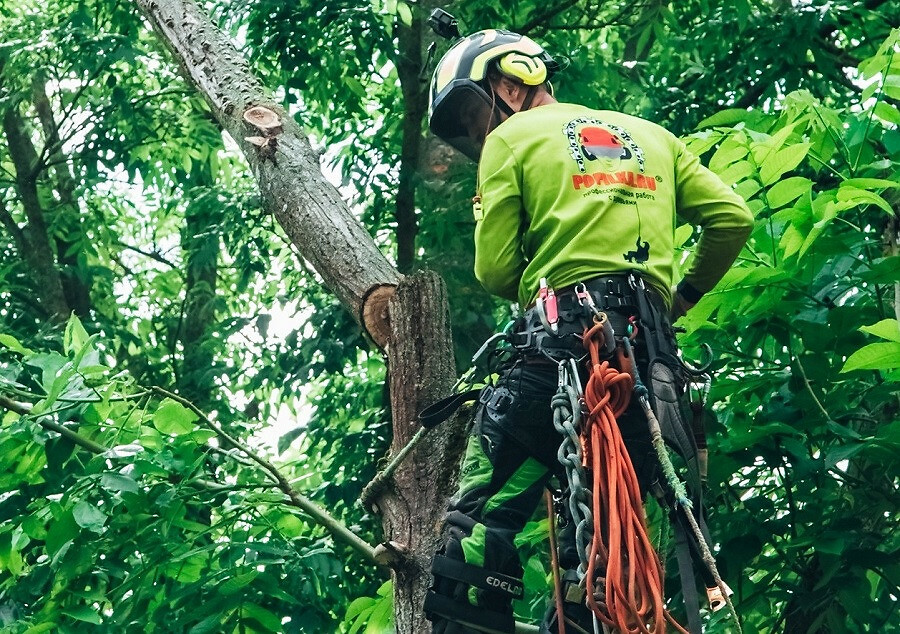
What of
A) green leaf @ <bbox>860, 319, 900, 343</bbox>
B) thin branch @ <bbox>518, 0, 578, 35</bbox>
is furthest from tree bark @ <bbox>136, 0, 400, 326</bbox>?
thin branch @ <bbox>518, 0, 578, 35</bbox>

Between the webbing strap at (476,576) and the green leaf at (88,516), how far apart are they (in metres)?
1.10

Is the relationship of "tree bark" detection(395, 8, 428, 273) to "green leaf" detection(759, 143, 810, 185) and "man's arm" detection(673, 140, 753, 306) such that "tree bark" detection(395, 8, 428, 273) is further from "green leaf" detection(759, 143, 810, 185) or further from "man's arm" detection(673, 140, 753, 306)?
"man's arm" detection(673, 140, 753, 306)

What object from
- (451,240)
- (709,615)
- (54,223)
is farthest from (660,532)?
(54,223)

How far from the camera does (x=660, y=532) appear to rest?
3.44 m

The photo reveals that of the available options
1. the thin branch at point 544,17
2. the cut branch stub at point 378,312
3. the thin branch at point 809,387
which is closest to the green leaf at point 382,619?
the cut branch stub at point 378,312

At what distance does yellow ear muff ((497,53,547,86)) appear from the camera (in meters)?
3.87

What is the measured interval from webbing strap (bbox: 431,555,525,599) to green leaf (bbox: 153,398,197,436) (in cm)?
142

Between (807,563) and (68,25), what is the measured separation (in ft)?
22.9

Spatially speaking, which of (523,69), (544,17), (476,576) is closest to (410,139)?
(544,17)

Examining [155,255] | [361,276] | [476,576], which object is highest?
[361,276]

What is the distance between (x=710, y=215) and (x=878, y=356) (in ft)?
2.27

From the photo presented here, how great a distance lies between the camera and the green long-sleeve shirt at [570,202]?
350 centimetres

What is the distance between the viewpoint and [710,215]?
3799mm

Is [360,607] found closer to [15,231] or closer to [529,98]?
[529,98]
